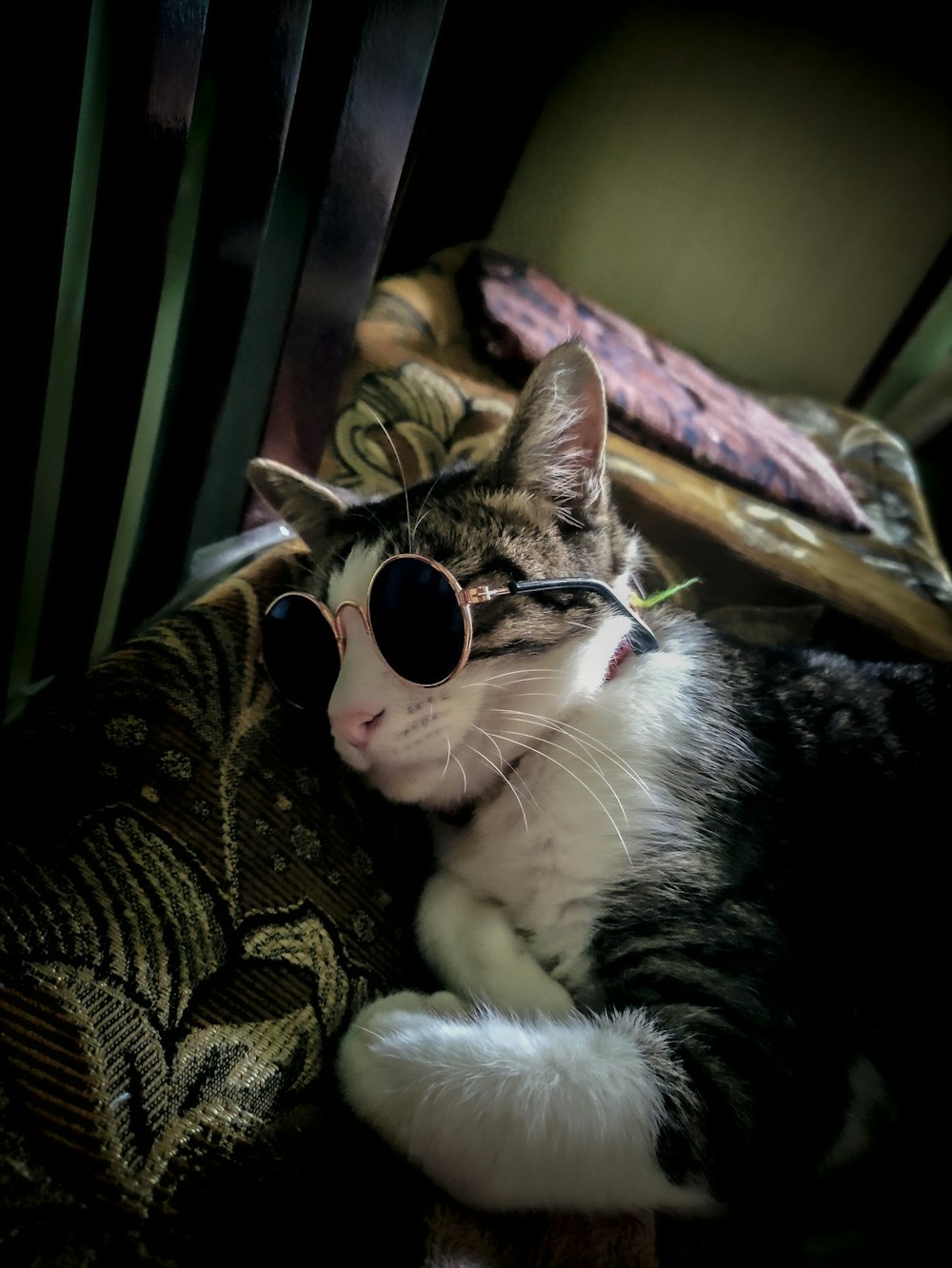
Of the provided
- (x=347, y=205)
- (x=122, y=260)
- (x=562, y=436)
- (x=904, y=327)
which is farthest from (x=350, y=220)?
(x=904, y=327)

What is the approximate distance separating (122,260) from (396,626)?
16.0 inches

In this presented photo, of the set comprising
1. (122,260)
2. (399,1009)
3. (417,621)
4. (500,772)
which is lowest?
(399,1009)

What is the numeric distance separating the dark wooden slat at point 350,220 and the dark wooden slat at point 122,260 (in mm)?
219

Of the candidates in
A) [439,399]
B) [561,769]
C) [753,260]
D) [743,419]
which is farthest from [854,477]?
[561,769]

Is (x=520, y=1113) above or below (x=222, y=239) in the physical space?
below

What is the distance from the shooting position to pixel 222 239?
70cm

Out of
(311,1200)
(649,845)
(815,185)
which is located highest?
(815,185)

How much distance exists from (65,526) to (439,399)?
0.51m

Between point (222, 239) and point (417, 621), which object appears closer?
point (417, 621)

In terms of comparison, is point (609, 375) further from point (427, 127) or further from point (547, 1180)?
point (547, 1180)

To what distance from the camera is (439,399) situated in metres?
0.98

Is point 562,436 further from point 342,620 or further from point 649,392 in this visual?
point 649,392

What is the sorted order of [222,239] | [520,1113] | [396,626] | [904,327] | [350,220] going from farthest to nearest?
[904,327] → [350,220] → [222,239] → [396,626] → [520,1113]

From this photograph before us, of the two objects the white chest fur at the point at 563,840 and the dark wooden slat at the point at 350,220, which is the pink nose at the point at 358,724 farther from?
the dark wooden slat at the point at 350,220
